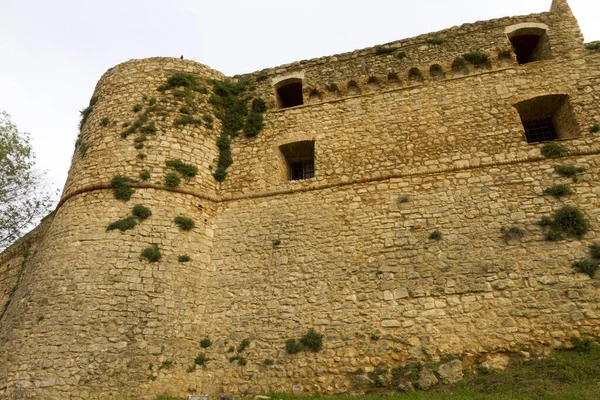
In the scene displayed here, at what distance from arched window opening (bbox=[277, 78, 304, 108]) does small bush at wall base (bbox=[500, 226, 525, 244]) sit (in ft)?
21.6

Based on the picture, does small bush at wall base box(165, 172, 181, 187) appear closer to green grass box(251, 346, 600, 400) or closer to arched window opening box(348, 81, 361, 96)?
arched window opening box(348, 81, 361, 96)

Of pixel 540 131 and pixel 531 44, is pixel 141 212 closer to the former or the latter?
pixel 540 131

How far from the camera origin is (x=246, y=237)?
9469 mm

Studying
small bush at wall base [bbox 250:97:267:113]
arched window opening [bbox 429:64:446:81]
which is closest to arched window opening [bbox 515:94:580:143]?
arched window opening [bbox 429:64:446:81]

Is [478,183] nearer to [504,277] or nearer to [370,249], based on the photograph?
[504,277]

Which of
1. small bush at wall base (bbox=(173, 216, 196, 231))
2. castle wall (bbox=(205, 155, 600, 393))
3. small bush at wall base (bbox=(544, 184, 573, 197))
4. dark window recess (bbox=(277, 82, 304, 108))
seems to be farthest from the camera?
dark window recess (bbox=(277, 82, 304, 108))

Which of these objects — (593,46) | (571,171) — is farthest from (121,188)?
(593,46)

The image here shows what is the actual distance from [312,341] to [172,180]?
465 cm

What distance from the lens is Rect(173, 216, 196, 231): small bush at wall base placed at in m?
9.19

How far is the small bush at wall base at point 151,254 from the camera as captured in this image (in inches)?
337

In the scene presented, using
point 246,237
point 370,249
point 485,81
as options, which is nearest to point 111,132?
point 246,237

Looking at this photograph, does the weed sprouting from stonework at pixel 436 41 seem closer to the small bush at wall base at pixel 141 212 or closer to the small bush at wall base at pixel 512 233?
the small bush at wall base at pixel 512 233

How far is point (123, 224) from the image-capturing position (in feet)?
29.0

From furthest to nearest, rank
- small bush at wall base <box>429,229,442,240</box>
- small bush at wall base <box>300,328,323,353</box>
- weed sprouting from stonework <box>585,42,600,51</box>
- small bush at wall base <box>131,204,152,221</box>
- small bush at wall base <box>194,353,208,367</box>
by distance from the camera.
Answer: weed sprouting from stonework <box>585,42,600,51</box>, small bush at wall base <box>131,204,152,221</box>, small bush at wall base <box>429,229,442,240</box>, small bush at wall base <box>194,353,208,367</box>, small bush at wall base <box>300,328,323,353</box>
